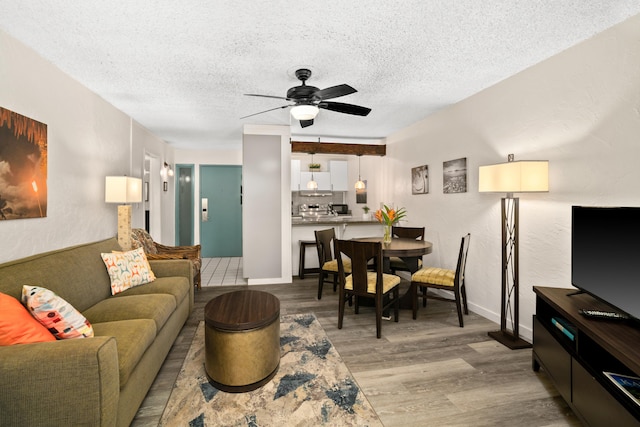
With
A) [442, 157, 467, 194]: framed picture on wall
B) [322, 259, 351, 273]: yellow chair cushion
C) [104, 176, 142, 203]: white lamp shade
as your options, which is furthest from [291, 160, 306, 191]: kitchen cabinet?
[104, 176, 142, 203]: white lamp shade

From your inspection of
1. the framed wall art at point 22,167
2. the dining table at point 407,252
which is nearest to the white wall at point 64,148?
the framed wall art at point 22,167

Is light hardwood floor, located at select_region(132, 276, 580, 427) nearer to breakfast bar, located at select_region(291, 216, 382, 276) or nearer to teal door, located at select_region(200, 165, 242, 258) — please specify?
breakfast bar, located at select_region(291, 216, 382, 276)

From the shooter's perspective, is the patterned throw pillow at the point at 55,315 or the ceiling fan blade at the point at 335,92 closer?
the patterned throw pillow at the point at 55,315

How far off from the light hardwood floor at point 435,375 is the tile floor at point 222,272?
1533 millimetres

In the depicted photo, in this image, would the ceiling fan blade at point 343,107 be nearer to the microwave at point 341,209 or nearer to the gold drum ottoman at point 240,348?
the gold drum ottoman at point 240,348

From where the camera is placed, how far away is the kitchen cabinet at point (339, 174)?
789 centimetres

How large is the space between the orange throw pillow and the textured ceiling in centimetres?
176

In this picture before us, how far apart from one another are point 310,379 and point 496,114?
3.11 metres

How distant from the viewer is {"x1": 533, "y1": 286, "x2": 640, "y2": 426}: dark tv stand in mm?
1418

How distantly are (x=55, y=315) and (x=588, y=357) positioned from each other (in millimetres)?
2954

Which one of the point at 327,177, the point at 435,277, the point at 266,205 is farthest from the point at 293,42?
the point at 327,177

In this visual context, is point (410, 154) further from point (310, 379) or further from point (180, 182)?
point (180, 182)

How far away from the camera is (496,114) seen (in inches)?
128

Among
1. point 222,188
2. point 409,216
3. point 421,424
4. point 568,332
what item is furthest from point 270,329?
point 222,188
